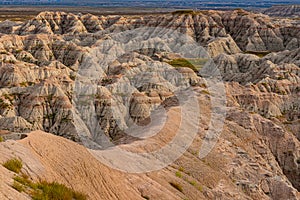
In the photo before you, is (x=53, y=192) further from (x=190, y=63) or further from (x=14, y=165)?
(x=190, y=63)

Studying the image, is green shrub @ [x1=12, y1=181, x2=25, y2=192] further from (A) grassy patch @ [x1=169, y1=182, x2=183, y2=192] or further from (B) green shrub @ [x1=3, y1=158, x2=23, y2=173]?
(A) grassy patch @ [x1=169, y1=182, x2=183, y2=192]

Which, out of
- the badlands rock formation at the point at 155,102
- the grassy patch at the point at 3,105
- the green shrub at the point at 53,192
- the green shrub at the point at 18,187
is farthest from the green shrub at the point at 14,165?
the grassy patch at the point at 3,105

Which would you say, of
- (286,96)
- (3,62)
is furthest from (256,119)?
(3,62)

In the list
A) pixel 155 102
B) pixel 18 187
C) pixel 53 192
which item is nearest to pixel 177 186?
pixel 53 192

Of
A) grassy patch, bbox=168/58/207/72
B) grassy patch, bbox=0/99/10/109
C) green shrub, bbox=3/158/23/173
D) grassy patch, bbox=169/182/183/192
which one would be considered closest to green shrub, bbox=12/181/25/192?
green shrub, bbox=3/158/23/173

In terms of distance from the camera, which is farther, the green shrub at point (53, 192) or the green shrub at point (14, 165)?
the green shrub at point (14, 165)

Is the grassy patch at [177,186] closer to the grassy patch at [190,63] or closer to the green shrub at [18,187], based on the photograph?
the green shrub at [18,187]
